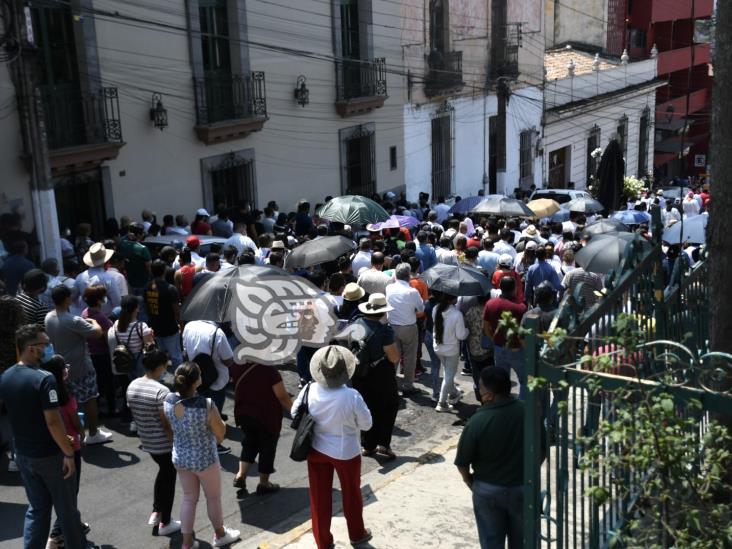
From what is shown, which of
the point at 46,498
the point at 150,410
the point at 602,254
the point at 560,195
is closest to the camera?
the point at 46,498

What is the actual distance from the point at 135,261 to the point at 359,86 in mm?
11019

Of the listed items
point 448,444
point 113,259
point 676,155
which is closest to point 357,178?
point 113,259

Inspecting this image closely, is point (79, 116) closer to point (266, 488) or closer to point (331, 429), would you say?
point (266, 488)

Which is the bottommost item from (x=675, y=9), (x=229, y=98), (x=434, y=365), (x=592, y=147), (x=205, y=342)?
(x=434, y=365)

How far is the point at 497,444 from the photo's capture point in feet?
17.4

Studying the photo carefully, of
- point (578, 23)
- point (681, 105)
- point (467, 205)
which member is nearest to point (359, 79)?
point (467, 205)

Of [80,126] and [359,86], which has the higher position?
[359,86]

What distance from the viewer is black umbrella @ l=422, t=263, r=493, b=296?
30.7 feet

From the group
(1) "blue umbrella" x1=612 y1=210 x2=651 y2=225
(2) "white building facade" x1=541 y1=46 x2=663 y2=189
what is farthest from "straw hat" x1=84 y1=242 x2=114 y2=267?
(2) "white building facade" x1=541 y1=46 x2=663 y2=189

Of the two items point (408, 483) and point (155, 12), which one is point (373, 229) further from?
point (408, 483)

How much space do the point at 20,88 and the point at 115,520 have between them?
7.45m

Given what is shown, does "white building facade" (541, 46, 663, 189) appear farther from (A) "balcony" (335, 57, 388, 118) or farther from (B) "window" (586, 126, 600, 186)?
(A) "balcony" (335, 57, 388, 118)

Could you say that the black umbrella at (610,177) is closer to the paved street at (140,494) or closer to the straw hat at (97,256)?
the paved street at (140,494)

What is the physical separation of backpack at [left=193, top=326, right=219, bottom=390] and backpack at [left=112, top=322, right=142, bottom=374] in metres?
0.64
